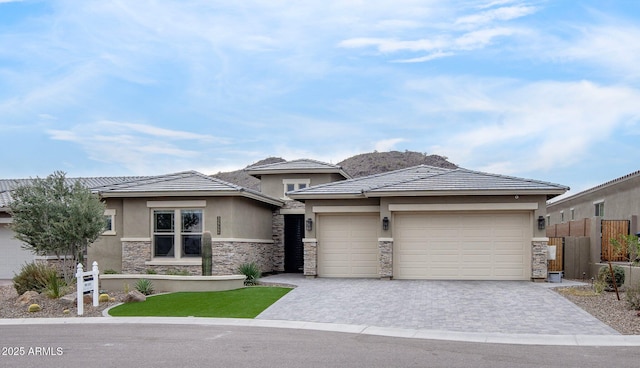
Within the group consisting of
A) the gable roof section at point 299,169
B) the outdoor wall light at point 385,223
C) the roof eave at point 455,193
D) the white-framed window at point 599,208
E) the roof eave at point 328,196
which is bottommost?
the outdoor wall light at point 385,223

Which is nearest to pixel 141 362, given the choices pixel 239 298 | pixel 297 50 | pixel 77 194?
pixel 239 298

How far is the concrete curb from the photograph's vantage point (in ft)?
40.7

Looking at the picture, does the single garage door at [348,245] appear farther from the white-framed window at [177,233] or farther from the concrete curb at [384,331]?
the concrete curb at [384,331]

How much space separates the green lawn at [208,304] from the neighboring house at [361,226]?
143 inches

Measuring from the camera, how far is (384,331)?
13.6 meters

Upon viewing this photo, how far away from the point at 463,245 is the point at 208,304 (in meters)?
9.26

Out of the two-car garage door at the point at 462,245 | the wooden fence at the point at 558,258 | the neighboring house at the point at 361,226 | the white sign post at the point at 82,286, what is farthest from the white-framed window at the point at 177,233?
the wooden fence at the point at 558,258

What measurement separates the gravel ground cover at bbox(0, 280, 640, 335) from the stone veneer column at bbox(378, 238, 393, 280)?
17.9 ft

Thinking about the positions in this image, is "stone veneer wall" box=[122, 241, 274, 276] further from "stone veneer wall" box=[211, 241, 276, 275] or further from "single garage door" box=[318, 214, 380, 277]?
"single garage door" box=[318, 214, 380, 277]

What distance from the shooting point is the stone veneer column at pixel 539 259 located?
2116 cm

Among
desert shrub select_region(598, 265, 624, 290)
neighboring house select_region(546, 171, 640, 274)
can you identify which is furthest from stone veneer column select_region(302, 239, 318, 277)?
neighboring house select_region(546, 171, 640, 274)

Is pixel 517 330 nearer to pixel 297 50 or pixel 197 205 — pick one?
pixel 297 50

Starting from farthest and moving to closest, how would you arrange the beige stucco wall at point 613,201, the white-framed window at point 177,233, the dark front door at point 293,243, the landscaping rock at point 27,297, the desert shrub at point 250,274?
the dark front door at point 293,243
the beige stucco wall at point 613,201
the white-framed window at point 177,233
the desert shrub at point 250,274
the landscaping rock at point 27,297

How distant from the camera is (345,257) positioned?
23.5 meters
